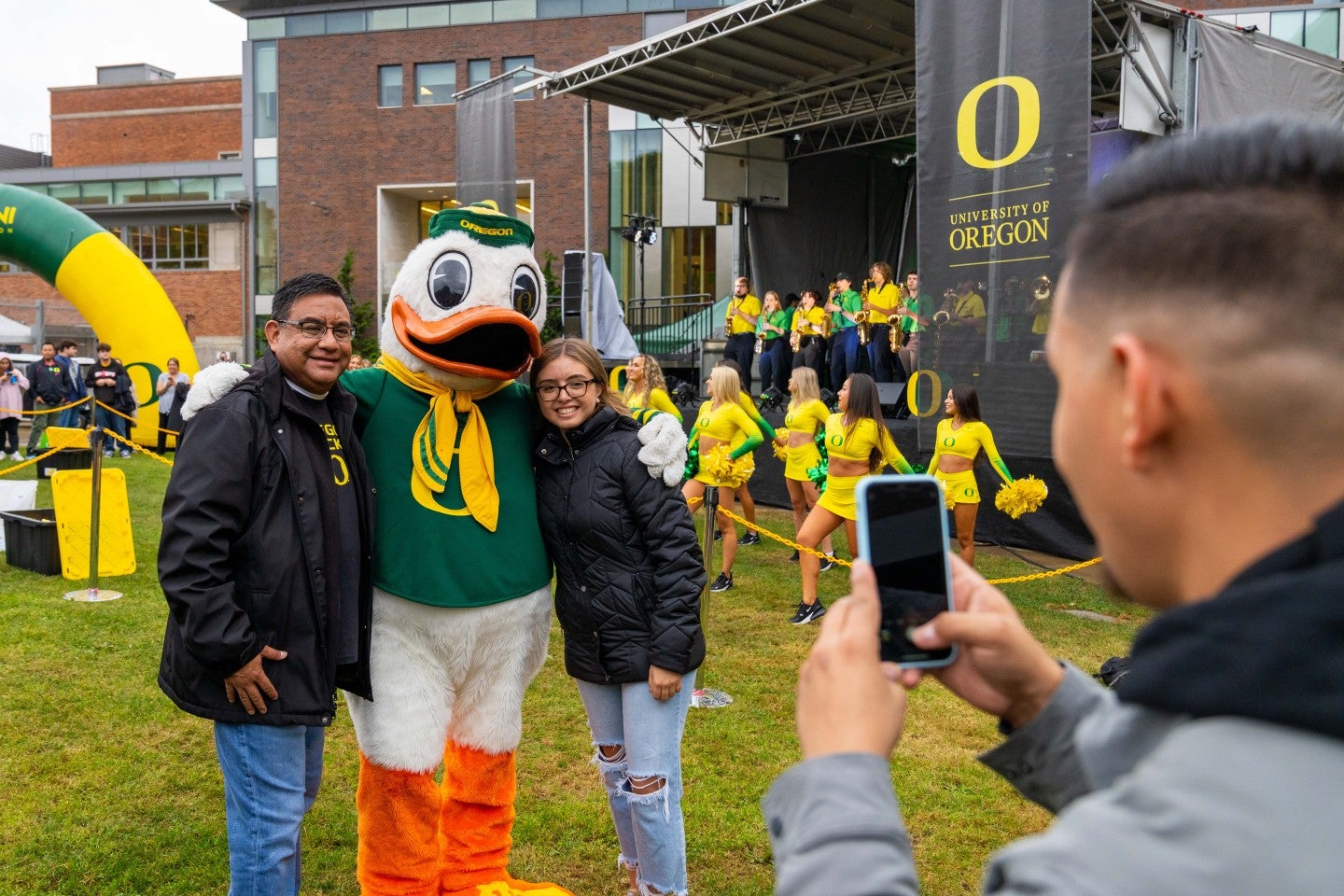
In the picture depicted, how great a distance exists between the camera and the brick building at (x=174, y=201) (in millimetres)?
32031

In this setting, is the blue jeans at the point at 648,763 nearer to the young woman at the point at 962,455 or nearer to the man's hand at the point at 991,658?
the man's hand at the point at 991,658

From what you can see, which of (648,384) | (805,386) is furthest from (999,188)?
(648,384)

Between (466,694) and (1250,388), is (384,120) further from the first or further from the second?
(1250,388)

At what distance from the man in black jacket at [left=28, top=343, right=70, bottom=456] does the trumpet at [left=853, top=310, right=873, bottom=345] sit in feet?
39.9

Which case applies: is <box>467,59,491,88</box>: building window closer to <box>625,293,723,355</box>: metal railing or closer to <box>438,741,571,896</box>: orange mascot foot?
<box>625,293,723,355</box>: metal railing

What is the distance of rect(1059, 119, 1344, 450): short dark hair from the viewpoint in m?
0.73

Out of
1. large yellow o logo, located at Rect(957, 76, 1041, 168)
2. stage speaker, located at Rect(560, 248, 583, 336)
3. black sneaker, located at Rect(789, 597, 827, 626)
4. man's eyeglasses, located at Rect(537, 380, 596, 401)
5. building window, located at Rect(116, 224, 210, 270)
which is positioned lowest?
black sneaker, located at Rect(789, 597, 827, 626)

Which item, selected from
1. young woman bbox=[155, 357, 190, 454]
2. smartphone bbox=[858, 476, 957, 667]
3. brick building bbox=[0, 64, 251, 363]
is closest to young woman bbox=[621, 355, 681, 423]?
→ smartphone bbox=[858, 476, 957, 667]

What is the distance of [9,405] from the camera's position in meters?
15.3

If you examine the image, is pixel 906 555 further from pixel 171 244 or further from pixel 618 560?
pixel 171 244

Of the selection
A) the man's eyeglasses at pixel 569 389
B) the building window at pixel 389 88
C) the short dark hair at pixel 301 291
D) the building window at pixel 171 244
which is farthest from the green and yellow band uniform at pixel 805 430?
the building window at pixel 171 244

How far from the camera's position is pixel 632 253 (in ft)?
85.0

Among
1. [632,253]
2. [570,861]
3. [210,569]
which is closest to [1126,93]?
[570,861]

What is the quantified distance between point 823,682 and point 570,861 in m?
3.33
